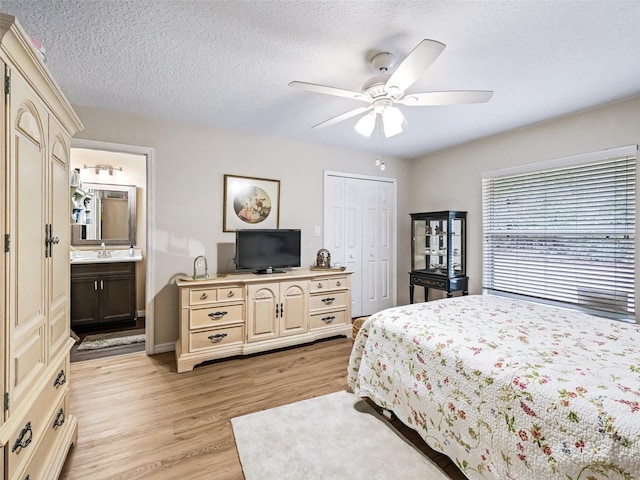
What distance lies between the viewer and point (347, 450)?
179 centimetres

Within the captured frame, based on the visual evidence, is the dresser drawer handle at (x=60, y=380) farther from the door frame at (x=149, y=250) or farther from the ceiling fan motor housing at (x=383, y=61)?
the ceiling fan motor housing at (x=383, y=61)

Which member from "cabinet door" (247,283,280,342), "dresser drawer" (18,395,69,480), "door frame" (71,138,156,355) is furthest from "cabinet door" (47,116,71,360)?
"cabinet door" (247,283,280,342)

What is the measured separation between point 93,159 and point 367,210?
12.9ft

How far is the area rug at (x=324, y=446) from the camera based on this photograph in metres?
1.62

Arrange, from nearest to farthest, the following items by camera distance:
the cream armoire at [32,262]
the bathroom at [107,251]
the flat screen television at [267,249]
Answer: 1. the cream armoire at [32,262]
2. the flat screen television at [267,249]
3. the bathroom at [107,251]

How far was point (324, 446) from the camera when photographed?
71.6 inches

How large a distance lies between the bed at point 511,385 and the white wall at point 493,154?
163 centimetres

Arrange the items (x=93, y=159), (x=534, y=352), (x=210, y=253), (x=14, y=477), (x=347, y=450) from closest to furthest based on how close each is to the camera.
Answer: (x=14, y=477) → (x=534, y=352) → (x=347, y=450) → (x=210, y=253) → (x=93, y=159)

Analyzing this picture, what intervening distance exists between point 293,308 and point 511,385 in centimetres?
233

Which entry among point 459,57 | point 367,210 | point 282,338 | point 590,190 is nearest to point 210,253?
point 282,338

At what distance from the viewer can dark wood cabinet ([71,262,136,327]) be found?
12.4 ft

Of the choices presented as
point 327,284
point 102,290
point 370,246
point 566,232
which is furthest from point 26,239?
point 566,232

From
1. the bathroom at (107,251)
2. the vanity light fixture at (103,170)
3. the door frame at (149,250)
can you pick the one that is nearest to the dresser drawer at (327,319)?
the door frame at (149,250)

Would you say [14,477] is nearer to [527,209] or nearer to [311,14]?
[311,14]
